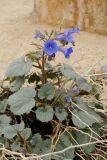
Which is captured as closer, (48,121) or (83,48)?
(48,121)

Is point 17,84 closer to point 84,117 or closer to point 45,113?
point 45,113

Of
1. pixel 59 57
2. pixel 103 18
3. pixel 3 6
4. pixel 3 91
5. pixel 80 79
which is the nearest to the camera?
pixel 80 79

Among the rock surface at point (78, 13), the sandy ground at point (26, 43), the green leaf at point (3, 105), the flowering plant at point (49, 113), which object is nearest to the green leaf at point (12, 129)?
the flowering plant at point (49, 113)

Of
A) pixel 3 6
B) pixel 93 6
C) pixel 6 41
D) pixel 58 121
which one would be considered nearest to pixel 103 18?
pixel 93 6

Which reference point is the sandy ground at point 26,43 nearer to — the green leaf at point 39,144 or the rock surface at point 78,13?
the rock surface at point 78,13

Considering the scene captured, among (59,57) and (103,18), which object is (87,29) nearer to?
(103,18)

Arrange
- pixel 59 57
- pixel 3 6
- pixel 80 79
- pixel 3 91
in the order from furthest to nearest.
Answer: pixel 3 6, pixel 59 57, pixel 3 91, pixel 80 79

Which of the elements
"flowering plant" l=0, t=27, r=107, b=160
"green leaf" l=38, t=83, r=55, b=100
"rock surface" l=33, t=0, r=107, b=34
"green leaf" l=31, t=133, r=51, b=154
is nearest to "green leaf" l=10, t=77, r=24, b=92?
"flowering plant" l=0, t=27, r=107, b=160
